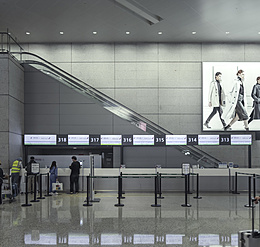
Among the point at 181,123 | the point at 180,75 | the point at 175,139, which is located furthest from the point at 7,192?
the point at 180,75

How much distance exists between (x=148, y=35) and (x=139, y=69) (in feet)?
6.46

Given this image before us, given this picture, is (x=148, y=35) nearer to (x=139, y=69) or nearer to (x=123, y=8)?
(x=139, y=69)

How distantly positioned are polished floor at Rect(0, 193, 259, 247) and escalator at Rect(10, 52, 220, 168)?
17.1 feet

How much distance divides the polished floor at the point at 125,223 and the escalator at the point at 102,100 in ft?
17.1

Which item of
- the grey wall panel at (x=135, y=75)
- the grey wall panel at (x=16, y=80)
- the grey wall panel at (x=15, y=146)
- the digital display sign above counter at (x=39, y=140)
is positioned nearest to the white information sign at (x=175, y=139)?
the grey wall panel at (x=135, y=75)

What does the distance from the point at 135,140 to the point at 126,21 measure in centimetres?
548

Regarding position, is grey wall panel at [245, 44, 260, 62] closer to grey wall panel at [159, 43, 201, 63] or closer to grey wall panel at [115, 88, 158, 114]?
grey wall panel at [159, 43, 201, 63]

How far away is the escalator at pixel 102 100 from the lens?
58.6 feet

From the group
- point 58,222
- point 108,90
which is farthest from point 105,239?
point 108,90

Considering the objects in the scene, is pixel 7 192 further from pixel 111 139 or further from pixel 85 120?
pixel 85 120

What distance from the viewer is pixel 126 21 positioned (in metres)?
16.8

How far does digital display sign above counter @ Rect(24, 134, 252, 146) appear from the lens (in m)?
17.4

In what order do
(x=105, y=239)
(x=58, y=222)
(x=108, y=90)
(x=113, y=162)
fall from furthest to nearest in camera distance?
(x=108, y=90) → (x=113, y=162) → (x=58, y=222) → (x=105, y=239)

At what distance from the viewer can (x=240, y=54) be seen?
65.8 ft
